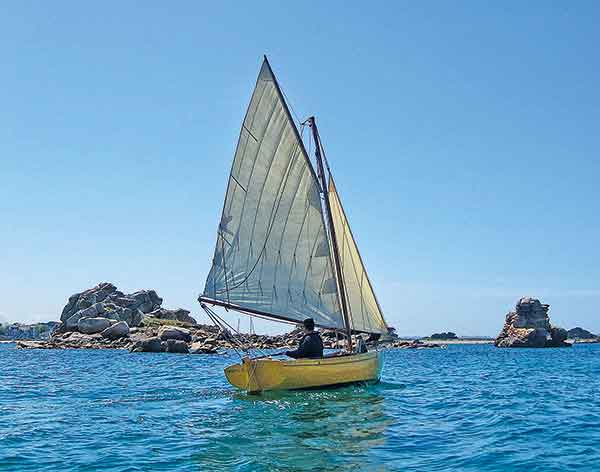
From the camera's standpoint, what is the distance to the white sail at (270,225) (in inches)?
1153

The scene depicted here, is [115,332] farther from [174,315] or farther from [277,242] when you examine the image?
[277,242]

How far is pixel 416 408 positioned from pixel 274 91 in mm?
14937

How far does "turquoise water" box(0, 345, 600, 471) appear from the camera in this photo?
1491 cm

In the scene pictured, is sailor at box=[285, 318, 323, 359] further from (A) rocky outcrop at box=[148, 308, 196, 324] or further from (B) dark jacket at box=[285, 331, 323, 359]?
→ (A) rocky outcrop at box=[148, 308, 196, 324]

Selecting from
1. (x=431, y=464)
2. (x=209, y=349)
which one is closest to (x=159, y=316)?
(x=209, y=349)

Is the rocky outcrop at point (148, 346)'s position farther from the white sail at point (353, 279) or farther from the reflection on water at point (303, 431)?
the reflection on water at point (303, 431)

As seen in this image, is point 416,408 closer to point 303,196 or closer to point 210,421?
point 210,421

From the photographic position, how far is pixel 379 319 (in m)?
35.8

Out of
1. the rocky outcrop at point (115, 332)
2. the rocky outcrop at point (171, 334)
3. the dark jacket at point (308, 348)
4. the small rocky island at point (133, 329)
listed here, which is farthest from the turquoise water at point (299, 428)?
the rocky outcrop at point (115, 332)

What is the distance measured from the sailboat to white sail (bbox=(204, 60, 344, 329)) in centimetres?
4

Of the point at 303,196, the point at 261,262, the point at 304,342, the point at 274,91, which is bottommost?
the point at 304,342

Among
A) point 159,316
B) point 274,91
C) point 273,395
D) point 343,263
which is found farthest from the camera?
point 159,316

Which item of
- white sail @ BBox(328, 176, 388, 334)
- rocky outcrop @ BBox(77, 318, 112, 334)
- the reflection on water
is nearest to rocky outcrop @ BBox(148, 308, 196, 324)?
rocky outcrop @ BBox(77, 318, 112, 334)

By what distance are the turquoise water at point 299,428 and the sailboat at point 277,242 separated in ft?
6.18
